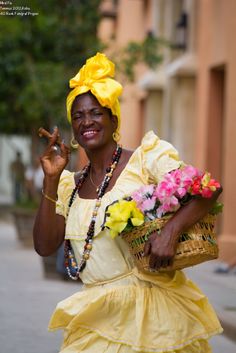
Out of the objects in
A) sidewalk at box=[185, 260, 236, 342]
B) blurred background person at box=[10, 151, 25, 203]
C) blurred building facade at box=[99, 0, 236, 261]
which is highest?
blurred building facade at box=[99, 0, 236, 261]

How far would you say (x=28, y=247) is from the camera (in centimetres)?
1873

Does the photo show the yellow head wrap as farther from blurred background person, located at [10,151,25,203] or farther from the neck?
blurred background person, located at [10,151,25,203]

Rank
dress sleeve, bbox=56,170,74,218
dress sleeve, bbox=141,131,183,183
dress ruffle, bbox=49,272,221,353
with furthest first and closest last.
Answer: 1. dress sleeve, bbox=56,170,74,218
2. dress sleeve, bbox=141,131,183,183
3. dress ruffle, bbox=49,272,221,353

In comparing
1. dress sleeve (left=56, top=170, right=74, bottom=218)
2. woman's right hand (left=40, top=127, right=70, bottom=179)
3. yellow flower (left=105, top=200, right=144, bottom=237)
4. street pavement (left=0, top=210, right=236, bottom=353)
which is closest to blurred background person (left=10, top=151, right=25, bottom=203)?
street pavement (left=0, top=210, right=236, bottom=353)

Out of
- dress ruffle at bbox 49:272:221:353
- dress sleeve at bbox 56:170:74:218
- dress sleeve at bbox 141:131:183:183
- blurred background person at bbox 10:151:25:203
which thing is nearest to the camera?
dress ruffle at bbox 49:272:221:353

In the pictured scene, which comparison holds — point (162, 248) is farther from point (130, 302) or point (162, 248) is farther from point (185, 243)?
point (130, 302)

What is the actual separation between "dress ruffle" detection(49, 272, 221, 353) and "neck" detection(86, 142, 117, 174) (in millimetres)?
578

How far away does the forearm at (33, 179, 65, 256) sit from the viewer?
4.20m

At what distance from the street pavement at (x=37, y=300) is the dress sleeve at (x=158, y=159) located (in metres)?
3.97

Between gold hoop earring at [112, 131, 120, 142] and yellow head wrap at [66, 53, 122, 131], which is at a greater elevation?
yellow head wrap at [66, 53, 122, 131]

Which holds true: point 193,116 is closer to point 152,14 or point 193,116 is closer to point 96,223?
point 152,14

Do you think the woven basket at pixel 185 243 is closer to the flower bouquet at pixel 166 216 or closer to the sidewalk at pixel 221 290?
the flower bouquet at pixel 166 216

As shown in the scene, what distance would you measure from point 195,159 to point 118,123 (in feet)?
44.3

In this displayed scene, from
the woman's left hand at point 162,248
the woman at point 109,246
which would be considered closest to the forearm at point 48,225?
the woman at point 109,246
